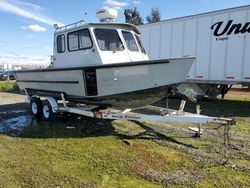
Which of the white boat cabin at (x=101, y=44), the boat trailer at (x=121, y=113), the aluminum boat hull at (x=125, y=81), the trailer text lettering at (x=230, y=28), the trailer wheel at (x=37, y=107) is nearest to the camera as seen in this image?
the boat trailer at (x=121, y=113)

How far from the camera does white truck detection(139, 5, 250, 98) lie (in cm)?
1004

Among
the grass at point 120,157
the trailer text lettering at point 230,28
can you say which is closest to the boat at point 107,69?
the grass at point 120,157

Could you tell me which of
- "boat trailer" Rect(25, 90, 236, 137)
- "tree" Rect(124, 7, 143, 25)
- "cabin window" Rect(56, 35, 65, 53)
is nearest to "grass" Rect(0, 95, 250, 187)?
"boat trailer" Rect(25, 90, 236, 137)

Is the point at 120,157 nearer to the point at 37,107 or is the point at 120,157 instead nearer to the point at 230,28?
the point at 37,107

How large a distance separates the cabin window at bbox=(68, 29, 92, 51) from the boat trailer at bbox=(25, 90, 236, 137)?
4.56 feet

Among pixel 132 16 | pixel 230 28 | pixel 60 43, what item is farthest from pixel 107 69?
pixel 132 16

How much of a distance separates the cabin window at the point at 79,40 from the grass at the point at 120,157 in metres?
2.10

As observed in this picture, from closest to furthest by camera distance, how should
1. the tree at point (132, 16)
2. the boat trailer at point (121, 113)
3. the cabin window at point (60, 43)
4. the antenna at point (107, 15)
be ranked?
1. the boat trailer at point (121, 113)
2. the antenna at point (107, 15)
3. the cabin window at point (60, 43)
4. the tree at point (132, 16)

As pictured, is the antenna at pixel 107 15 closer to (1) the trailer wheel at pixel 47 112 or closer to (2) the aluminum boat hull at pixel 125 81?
(2) the aluminum boat hull at pixel 125 81

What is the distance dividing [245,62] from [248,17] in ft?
5.14

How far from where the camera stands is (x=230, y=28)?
1027 cm

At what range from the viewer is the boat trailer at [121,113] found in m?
5.65

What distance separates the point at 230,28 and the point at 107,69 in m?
6.07

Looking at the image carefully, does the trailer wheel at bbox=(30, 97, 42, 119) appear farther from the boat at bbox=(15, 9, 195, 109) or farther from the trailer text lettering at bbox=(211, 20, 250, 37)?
the trailer text lettering at bbox=(211, 20, 250, 37)
